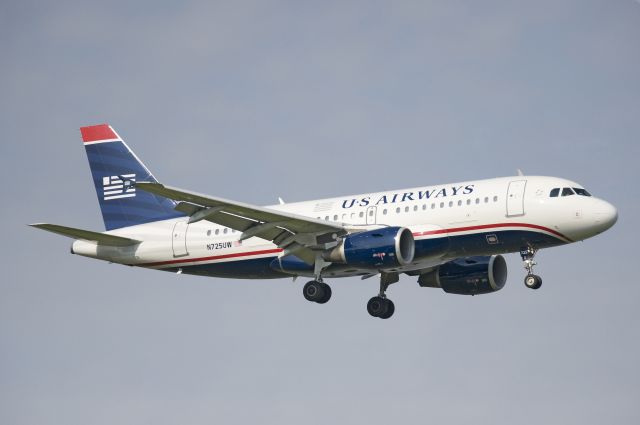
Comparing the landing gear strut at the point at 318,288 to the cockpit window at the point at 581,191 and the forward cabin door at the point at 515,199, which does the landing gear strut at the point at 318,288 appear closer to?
the forward cabin door at the point at 515,199

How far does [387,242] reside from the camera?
44562 mm

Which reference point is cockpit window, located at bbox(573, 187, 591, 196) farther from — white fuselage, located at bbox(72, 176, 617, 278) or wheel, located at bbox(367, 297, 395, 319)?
wheel, located at bbox(367, 297, 395, 319)

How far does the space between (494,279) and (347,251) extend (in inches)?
339

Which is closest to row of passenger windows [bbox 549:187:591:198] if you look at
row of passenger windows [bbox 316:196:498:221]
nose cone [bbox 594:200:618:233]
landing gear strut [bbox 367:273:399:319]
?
nose cone [bbox 594:200:618:233]

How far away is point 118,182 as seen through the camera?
53188 mm

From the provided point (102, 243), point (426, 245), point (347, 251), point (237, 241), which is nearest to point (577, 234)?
point (426, 245)

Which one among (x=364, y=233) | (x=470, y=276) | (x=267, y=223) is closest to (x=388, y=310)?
(x=470, y=276)

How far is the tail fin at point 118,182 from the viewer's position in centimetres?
5166

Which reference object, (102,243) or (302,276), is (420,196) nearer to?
(302,276)

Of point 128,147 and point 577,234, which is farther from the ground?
point 128,147

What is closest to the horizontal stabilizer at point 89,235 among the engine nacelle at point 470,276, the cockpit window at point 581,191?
the engine nacelle at point 470,276

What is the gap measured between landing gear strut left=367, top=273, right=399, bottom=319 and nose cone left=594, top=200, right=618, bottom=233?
379 inches

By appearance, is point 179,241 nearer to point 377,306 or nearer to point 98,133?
point 98,133

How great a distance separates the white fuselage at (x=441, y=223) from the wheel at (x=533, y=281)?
1.18 m
